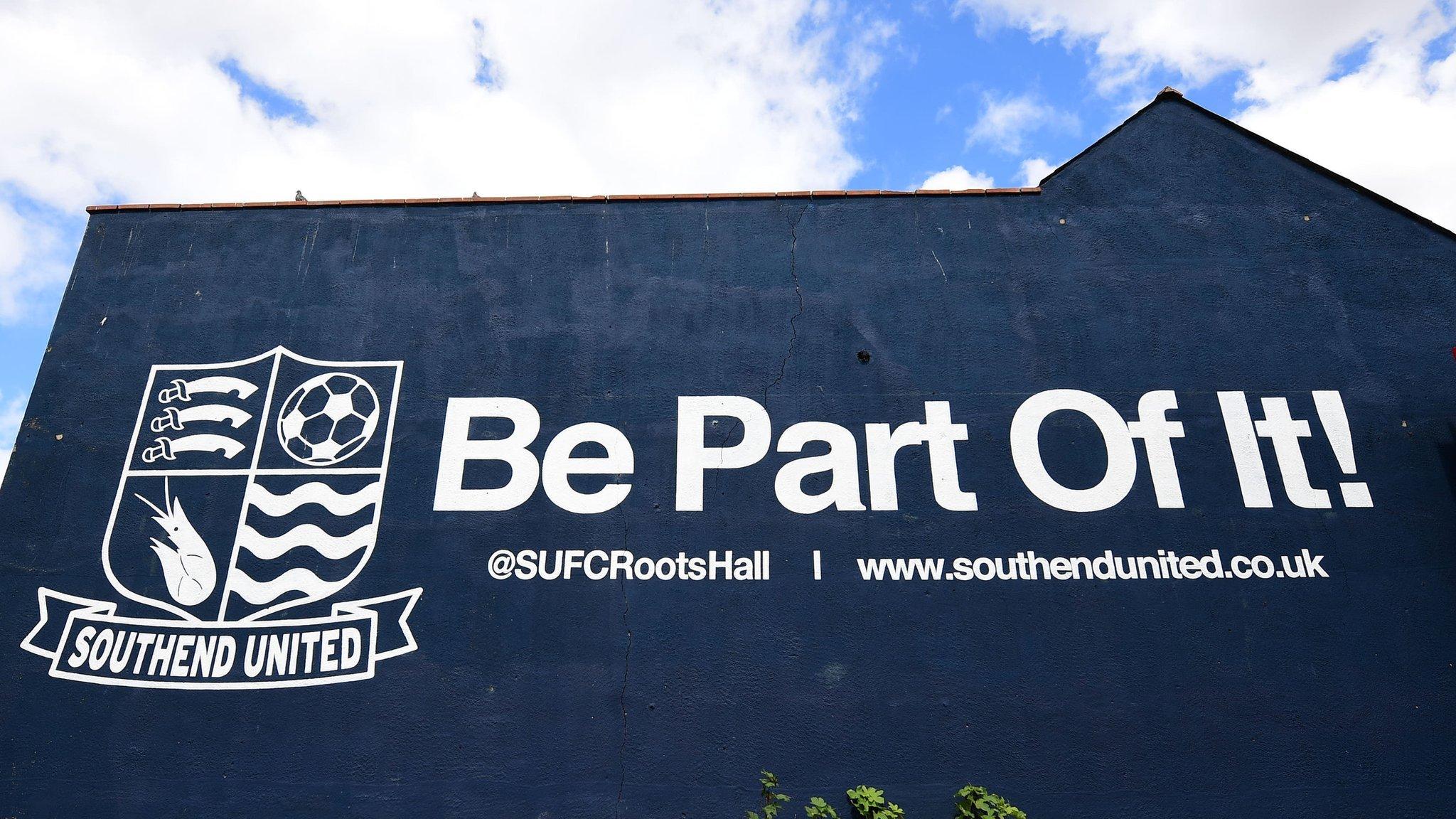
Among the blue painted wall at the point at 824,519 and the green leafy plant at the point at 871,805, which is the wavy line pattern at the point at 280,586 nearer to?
the blue painted wall at the point at 824,519

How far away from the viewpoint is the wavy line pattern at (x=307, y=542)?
228 inches

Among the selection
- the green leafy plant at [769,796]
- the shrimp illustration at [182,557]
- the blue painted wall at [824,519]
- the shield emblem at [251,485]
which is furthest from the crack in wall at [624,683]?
the shrimp illustration at [182,557]

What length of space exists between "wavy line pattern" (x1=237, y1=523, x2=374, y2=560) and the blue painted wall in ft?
0.75

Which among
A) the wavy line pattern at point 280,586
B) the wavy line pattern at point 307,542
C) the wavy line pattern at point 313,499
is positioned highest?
the wavy line pattern at point 313,499

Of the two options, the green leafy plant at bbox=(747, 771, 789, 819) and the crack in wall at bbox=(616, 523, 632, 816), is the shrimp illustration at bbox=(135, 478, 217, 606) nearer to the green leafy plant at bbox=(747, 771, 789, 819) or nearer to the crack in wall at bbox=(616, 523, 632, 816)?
the crack in wall at bbox=(616, 523, 632, 816)

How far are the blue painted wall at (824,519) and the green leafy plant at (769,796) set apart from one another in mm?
97

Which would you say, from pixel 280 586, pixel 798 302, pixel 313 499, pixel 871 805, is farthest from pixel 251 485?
pixel 871 805

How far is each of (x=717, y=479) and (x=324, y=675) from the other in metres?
2.89

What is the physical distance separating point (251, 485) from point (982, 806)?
17.6 feet

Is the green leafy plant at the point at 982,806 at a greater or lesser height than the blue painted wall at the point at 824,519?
lesser

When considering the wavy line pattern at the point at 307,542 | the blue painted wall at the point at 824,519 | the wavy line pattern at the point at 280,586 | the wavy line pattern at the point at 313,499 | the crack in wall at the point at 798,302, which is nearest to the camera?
the blue painted wall at the point at 824,519

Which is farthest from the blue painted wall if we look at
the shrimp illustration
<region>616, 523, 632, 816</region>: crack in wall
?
the shrimp illustration

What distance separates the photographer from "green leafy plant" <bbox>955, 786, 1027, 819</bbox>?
16.6 feet

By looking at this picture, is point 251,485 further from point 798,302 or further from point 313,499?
point 798,302
